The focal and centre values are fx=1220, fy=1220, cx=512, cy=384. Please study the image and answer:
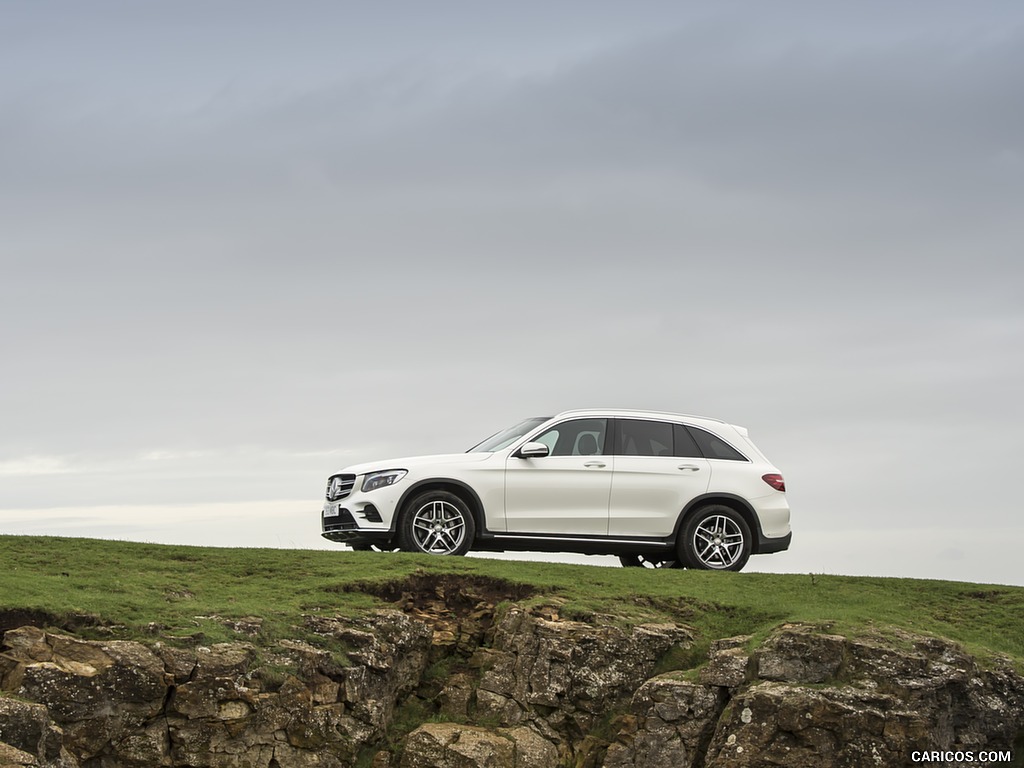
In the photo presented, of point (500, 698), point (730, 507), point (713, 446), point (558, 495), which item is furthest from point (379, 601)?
point (713, 446)

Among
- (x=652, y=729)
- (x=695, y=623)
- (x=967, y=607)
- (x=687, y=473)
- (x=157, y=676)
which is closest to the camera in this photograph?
(x=157, y=676)

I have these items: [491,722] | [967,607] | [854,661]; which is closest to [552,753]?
Answer: [491,722]

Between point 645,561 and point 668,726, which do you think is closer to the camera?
point 668,726

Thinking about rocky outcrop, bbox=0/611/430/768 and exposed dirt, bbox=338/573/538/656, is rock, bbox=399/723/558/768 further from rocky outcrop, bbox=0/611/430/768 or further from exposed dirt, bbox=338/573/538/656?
exposed dirt, bbox=338/573/538/656

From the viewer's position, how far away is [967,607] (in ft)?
53.3

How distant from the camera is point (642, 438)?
17.7m

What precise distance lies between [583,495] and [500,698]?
13.0 feet

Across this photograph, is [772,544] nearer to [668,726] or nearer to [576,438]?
[576,438]

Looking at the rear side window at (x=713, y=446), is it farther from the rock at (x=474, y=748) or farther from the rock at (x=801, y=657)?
the rock at (x=474, y=748)

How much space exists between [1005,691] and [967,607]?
8.52 feet

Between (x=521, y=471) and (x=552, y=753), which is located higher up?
(x=521, y=471)

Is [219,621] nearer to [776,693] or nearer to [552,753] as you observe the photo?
[552,753]

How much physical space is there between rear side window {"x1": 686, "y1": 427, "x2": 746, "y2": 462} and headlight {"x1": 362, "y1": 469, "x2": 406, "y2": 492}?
14.3 feet

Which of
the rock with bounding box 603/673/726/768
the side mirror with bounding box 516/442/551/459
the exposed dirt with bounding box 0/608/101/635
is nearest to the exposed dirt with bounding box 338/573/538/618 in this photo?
the side mirror with bounding box 516/442/551/459
